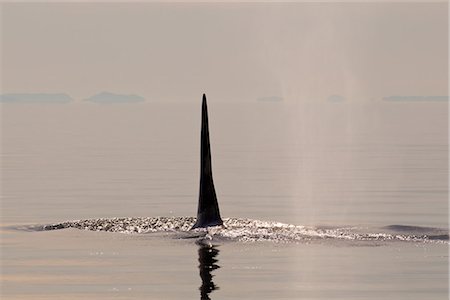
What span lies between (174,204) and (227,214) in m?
4.18

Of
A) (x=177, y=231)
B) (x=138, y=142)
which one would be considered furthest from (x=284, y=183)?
(x=138, y=142)

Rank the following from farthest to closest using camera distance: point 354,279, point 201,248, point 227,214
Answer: point 227,214 < point 201,248 < point 354,279

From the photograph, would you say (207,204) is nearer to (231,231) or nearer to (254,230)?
(231,231)

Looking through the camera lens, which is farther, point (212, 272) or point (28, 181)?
point (28, 181)

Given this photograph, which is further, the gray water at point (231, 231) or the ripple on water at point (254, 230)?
the ripple on water at point (254, 230)

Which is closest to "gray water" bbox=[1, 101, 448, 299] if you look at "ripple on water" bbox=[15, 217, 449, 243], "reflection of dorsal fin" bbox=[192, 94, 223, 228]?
"ripple on water" bbox=[15, 217, 449, 243]

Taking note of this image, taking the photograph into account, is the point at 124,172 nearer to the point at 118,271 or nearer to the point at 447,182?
the point at 447,182

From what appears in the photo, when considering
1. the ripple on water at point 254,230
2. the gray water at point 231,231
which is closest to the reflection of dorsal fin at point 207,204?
the ripple on water at point 254,230

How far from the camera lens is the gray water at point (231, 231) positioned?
30.8 metres

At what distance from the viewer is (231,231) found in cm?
4109

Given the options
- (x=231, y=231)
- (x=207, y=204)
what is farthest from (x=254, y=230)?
(x=207, y=204)

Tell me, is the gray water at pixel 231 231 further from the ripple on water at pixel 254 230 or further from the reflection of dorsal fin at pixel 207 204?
the reflection of dorsal fin at pixel 207 204

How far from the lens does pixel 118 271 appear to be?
33.1m

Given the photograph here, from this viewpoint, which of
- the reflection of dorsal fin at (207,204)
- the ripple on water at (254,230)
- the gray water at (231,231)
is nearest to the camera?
the gray water at (231,231)
